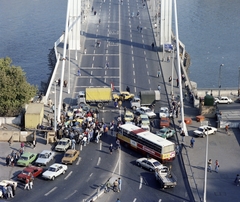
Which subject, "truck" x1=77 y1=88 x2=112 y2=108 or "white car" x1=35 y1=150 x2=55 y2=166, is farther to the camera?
"truck" x1=77 y1=88 x2=112 y2=108

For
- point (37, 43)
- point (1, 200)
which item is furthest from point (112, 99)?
point (37, 43)

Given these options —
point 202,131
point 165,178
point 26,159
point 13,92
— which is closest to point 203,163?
point 165,178

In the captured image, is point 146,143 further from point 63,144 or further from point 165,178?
point 63,144

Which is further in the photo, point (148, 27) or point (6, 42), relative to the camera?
point (6, 42)

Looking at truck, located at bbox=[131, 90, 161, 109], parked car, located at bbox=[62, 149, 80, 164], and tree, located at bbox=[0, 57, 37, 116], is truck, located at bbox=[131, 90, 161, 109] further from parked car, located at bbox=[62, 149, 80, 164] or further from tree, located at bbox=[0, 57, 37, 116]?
parked car, located at bbox=[62, 149, 80, 164]

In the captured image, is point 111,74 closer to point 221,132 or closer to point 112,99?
point 112,99

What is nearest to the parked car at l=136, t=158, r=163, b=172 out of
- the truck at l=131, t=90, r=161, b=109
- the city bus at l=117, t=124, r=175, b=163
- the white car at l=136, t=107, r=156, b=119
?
the city bus at l=117, t=124, r=175, b=163
